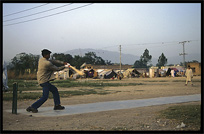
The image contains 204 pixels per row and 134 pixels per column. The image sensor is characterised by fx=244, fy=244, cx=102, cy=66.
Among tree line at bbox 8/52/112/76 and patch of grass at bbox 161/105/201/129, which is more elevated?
tree line at bbox 8/52/112/76

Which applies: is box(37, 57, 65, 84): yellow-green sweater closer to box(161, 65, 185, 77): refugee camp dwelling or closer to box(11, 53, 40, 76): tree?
box(11, 53, 40, 76): tree

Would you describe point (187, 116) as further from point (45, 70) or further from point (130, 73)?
point (130, 73)

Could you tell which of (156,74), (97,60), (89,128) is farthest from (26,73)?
(97,60)

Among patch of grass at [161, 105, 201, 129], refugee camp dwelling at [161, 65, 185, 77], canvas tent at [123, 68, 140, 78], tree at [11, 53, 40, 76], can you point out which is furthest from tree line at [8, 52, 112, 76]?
refugee camp dwelling at [161, 65, 185, 77]

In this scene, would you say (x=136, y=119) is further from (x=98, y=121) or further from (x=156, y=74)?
(x=156, y=74)

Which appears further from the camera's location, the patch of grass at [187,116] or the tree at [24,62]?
the tree at [24,62]

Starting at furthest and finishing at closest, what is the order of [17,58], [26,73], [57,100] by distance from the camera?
1. [17,58]
2. [26,73]
3. [57,100]

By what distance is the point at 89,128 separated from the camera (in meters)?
5.68

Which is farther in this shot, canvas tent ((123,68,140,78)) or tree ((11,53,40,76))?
canvas tent ((123,68,140,78))

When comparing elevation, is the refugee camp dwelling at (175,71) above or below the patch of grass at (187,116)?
above

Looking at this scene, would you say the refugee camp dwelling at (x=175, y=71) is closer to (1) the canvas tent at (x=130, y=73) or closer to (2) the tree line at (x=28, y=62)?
(1) the canvas tent at (x=130, y=73)

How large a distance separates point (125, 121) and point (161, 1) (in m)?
3.90

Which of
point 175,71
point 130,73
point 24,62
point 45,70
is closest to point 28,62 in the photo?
point 24,62

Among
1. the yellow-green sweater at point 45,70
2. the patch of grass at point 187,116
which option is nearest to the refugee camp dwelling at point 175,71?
the patch of grass at point 187,116
